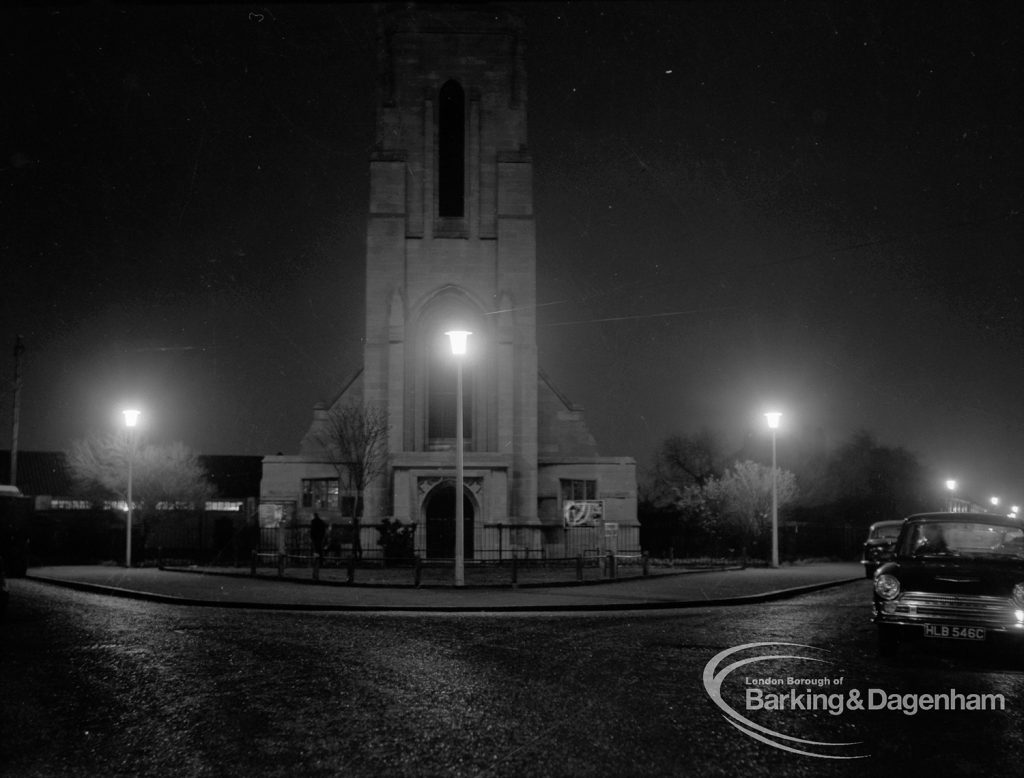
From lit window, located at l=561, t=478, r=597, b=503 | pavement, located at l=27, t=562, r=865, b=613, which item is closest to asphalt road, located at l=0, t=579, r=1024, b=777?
pavement, located at l=27, t=562, r=865, b=613

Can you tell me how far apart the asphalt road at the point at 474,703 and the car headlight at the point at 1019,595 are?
0.76 meters

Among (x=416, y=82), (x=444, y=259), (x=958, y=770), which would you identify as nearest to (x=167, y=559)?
(x=444, y=259)

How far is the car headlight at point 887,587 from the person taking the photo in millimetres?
11016

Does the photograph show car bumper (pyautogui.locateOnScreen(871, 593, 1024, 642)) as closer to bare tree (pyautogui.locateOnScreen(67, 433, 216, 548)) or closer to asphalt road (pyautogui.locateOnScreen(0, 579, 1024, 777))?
asphalt road (pyautogui.locateOnScreen(0, 579, 1024, 777))

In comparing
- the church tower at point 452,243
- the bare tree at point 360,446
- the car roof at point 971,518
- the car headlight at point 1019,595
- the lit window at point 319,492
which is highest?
the church tower at point 452,243

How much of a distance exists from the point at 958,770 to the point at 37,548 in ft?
120

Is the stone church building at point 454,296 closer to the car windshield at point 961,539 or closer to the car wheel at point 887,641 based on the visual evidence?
the car windshield at point 961,539

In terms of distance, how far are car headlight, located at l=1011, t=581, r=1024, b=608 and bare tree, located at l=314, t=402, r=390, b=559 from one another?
27.0 metres

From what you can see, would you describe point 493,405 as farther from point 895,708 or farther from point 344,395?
point 895,708

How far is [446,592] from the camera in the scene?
21188 millimetres

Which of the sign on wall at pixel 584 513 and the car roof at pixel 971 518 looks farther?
the sign on wall at pixel 584 513

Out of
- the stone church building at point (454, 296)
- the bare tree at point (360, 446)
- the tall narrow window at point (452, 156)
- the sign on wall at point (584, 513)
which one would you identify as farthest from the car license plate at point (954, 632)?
the tall narrow window at point (452, 156)

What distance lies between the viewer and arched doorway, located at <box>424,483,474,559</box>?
35.8 metres

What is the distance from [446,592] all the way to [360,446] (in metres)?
15.8
